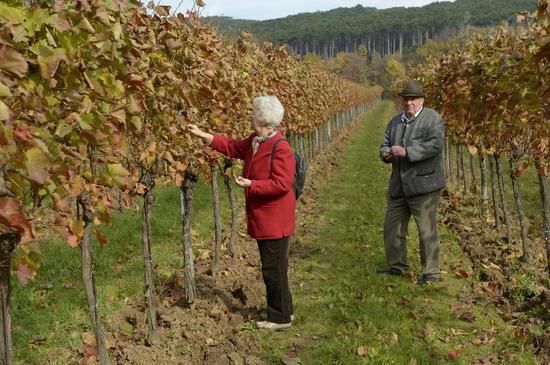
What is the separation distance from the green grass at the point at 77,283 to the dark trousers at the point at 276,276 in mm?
1731

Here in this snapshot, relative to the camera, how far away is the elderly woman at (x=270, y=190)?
461 centimetres

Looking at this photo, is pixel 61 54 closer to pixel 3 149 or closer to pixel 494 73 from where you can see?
pixel 3 149

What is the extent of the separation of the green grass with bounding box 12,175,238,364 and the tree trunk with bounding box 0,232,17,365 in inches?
65.0

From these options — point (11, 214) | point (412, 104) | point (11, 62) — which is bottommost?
point (11, 214)

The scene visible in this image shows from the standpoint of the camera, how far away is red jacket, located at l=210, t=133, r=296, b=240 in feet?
15.2

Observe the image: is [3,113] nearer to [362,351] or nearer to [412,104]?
[362,351]

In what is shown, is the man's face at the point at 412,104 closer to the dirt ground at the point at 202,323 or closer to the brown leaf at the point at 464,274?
the brown leaf at the point at 464,274

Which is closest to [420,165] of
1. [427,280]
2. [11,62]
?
[427,280]

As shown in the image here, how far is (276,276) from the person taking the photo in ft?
16.3

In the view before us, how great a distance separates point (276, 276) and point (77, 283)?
2.99 m

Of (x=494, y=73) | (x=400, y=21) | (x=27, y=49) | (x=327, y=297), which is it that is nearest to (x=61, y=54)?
(x=27, y=49)

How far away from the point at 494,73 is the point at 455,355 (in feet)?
14.1

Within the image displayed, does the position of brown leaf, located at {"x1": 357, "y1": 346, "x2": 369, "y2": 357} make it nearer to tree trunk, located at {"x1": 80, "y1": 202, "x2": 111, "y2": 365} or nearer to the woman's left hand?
the woman's left hand

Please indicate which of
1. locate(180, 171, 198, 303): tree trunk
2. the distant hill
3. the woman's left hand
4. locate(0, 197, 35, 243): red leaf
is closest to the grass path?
locate(180, 171, 198, 303): tree trunk
